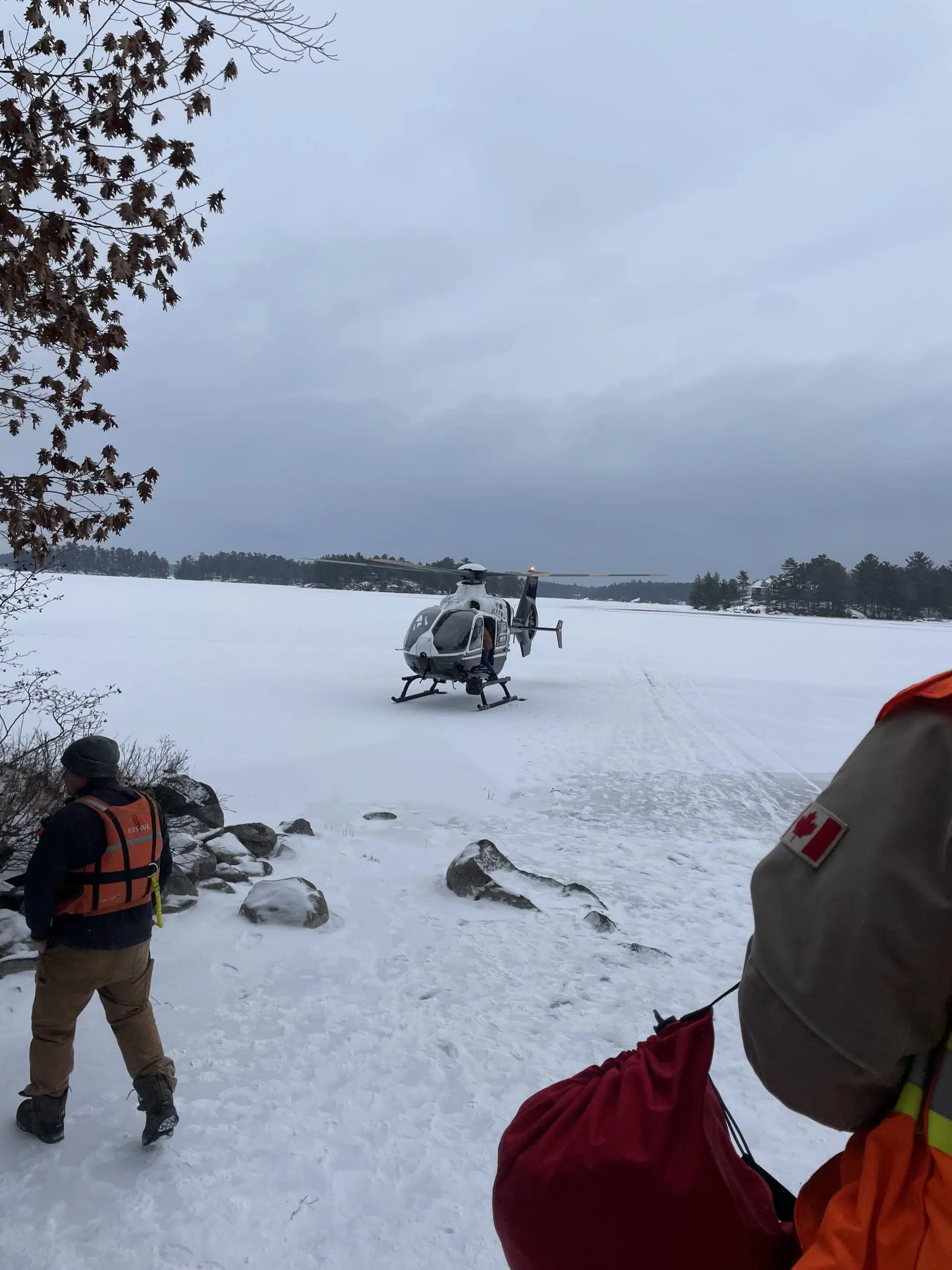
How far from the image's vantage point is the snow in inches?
116

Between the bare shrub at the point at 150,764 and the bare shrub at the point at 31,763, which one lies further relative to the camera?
the bare shrub at the point at 150,764

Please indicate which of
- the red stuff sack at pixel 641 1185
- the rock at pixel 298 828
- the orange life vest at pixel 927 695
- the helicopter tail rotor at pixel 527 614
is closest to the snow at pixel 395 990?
the rock at pixel 298 828

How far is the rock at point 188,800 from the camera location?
23.0ft

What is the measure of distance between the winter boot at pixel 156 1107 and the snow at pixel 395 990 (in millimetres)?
90

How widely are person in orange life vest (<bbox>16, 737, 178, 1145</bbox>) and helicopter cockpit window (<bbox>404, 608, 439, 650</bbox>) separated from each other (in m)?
12.3

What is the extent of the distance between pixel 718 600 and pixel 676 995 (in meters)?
98.6

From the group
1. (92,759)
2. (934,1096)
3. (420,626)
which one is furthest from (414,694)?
(934,1096)

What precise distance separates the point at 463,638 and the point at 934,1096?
47.3 feet

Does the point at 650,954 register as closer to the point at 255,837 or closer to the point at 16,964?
the point at 255,837

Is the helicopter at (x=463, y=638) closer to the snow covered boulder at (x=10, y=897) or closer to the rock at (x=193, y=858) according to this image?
the rock at (x=193, y=858)

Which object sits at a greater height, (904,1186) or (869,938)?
(869,938)

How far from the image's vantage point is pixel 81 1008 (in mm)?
3244

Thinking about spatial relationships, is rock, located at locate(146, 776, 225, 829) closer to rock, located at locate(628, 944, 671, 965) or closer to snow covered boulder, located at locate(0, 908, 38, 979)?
snow covered boulder, located at locate(0, 908, 38, 979)

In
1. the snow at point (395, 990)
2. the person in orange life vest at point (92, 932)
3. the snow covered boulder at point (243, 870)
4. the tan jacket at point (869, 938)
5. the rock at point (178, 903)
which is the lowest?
the snow at point (395, 990)
